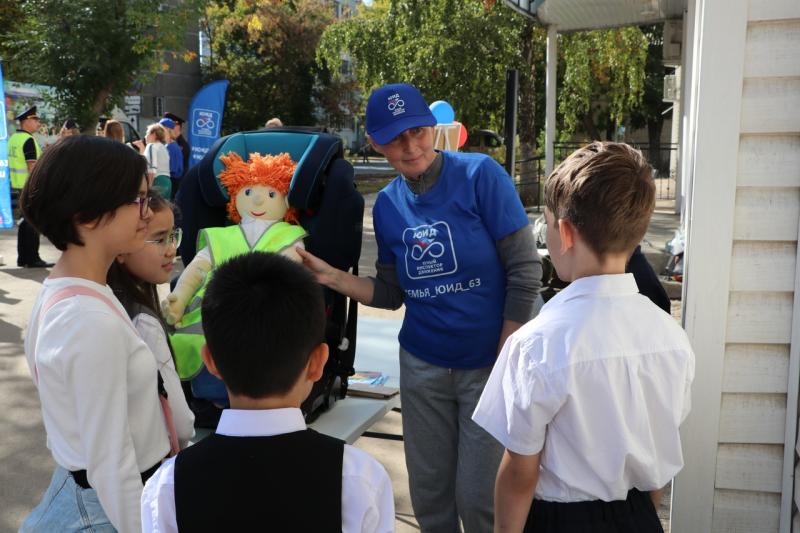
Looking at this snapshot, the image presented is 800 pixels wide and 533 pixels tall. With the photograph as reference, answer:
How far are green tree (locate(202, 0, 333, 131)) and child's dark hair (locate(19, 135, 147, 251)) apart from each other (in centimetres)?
3116

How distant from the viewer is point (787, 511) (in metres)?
2.62

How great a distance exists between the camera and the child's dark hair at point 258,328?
1.37m

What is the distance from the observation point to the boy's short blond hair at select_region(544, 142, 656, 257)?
5.65 ft

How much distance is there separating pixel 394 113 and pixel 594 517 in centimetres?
146

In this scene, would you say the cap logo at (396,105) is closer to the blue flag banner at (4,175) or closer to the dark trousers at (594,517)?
the dark trousers at (594,517)

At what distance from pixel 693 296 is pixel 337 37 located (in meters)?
17.1

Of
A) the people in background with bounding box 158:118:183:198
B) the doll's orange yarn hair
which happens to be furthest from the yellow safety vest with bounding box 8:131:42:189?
the doll's orange yarn hair

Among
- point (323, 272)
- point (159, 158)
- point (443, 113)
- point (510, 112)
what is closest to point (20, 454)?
point (323, 272)

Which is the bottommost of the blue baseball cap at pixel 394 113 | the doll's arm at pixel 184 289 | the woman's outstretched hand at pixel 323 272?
the doll's arm at pixel 184 289

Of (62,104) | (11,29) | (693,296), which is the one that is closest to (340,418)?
(693,296)

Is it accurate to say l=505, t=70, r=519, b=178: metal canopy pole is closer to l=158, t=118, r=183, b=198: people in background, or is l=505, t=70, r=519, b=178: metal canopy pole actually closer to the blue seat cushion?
the blue seat cushion

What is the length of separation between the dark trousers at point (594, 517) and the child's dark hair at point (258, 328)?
0.75 m

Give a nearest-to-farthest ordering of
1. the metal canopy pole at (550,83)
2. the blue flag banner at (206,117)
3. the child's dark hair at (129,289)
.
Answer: the child's dark hair at (129,289) → the blue flag banner at (206,117) → the metal canopy pole at (550,83)

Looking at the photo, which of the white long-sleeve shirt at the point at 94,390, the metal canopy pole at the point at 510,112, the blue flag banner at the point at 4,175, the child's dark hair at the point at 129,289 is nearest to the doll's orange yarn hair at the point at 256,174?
the child's dark hair at the point at 129,289
